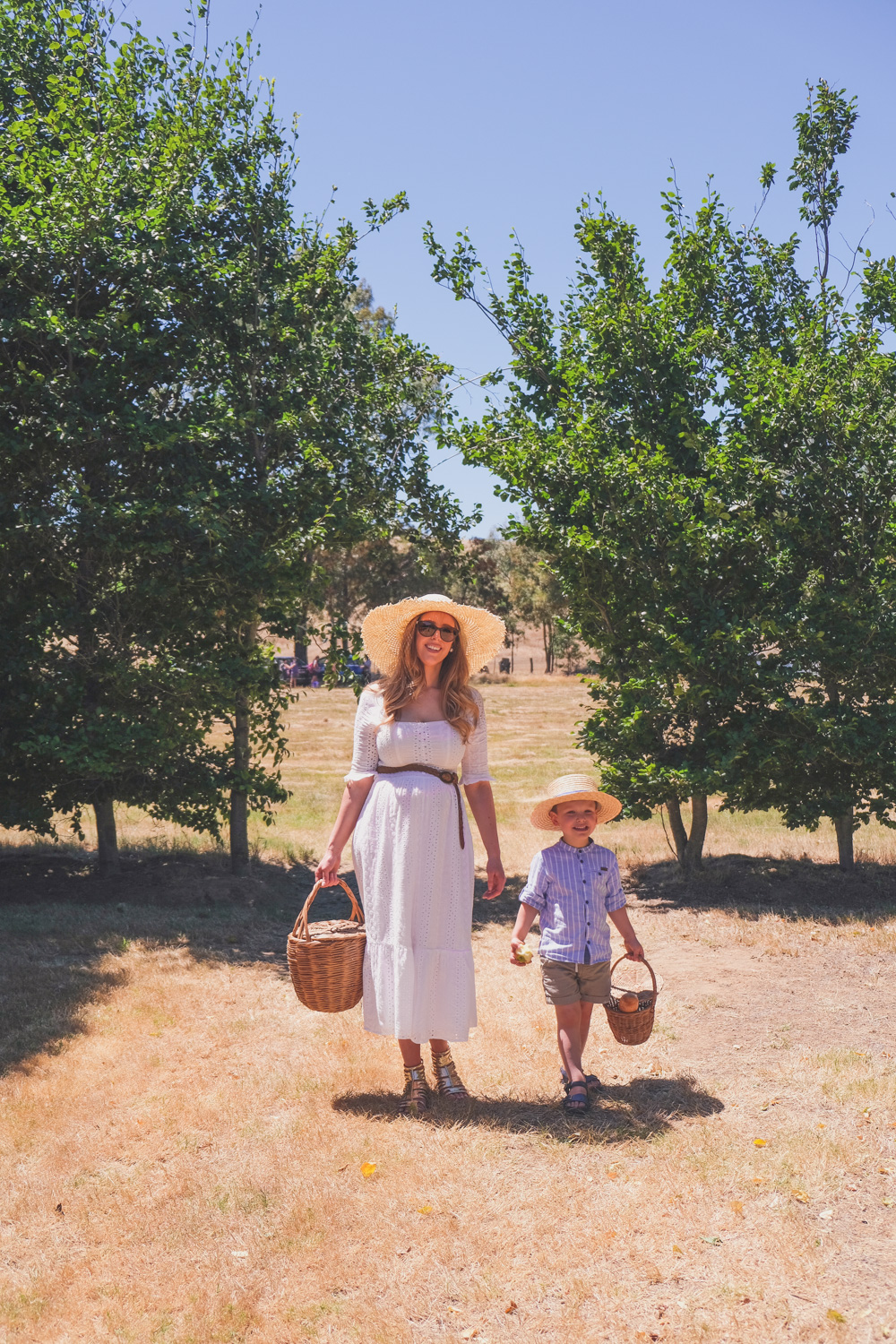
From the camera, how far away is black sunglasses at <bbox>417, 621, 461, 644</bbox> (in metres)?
4.94

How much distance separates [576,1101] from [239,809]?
6905 mm

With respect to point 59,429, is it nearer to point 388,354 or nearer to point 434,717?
point 388,354

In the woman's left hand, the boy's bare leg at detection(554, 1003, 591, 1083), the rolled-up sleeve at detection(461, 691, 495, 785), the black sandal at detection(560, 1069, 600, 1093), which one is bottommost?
the black sandal at detection(560, 1069, 600, 1093)

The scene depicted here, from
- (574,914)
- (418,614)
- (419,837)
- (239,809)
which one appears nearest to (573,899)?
(574,914)

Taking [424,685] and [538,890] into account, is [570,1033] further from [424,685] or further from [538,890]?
[424,685]

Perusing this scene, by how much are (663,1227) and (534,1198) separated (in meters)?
0.51

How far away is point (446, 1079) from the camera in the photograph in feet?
16.8

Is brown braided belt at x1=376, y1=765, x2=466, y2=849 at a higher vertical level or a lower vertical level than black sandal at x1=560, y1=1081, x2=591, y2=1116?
higher

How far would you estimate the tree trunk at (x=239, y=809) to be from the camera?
10727mm

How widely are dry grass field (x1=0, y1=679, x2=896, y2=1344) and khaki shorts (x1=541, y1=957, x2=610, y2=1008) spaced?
1.69 ft

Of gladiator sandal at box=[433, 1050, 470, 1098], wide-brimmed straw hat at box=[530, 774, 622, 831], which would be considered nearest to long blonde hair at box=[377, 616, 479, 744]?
wide-brimmed straw hat at box=[530, 774, 622, 831]

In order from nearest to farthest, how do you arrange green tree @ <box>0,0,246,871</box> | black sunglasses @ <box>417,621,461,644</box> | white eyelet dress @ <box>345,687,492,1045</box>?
white eyelet dress @ <box>345,687,492,1045</box>
black sunglasses @ <box>417,621,461,644</box>
green tree @ <box>0,0,246,871</box>

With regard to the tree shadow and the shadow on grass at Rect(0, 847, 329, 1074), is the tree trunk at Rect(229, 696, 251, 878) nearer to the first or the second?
the shadow on grass at Rect(0, 847, 329, 1074)

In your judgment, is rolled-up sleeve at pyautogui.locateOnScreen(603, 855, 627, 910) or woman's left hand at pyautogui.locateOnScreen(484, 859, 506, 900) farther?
rolled-up sleeve at pyautogui.locateOnScreen(603, 855, 627, 910)
